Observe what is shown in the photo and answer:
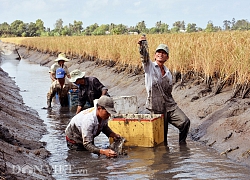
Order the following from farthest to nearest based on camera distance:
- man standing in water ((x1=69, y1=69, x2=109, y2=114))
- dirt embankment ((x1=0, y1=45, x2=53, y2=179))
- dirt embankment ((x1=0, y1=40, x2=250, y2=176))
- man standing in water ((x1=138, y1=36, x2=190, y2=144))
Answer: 1. man standing in water ((x1=69, y1=69, x2=109, y2=114))
2. man standing in water ((x1=138, y1=36, x2=190, y2=144))
3. dirt embankment ((x1=0, y1=40, x2=250, y2=176))
4. dirt embankment ((x1=0, y1=45, x2=53, y2=179))

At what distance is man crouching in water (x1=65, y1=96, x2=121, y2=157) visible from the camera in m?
5.28

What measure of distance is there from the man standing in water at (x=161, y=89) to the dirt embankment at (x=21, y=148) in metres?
1.89

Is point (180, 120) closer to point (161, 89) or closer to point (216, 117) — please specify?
point (161, 89)

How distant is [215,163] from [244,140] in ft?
2.38

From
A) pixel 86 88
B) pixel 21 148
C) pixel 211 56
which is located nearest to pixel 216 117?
pixel 211 56

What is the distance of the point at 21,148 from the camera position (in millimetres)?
5648

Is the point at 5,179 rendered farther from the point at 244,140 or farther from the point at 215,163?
the point at 244,140

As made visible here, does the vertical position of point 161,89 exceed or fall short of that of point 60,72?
it falls short

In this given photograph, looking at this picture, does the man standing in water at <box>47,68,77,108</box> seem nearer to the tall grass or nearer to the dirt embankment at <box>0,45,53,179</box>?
the dirt embankment at <box>0,45,53,179</box>

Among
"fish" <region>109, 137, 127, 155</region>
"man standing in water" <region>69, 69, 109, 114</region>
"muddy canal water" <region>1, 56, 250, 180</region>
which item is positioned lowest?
"muddy canal water" <region>1, 56, 250, 180</region>

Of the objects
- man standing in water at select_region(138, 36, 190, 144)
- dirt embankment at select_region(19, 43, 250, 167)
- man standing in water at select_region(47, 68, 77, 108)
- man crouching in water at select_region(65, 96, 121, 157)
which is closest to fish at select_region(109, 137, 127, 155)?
man crouching in water at select_region(65, 96, 121, 157)

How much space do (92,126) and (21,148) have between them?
101cm

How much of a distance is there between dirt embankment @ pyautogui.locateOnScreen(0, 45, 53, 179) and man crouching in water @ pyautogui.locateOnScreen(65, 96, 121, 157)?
0.55 m

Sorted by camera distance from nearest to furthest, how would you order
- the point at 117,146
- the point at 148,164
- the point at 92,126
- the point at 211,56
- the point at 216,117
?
the point at 92,126 < the point at 148,164 < the point at 117,146 < the point at 216,117 < the point at 211,56
